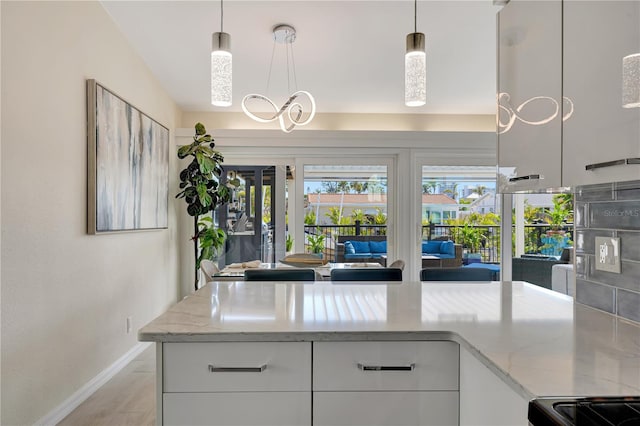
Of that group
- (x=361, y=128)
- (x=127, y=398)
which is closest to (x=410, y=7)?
(x=361, y=128)

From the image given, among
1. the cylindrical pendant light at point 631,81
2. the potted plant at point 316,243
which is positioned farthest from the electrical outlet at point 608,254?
the potted plant at point 316,243

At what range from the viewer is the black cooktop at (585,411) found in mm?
676

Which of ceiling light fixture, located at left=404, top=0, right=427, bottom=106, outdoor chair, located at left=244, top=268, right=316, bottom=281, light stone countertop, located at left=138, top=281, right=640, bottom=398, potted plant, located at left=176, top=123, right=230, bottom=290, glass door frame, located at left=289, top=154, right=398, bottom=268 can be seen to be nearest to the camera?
light stone countertop, located at left=138, top=281, right=640, bottom=398

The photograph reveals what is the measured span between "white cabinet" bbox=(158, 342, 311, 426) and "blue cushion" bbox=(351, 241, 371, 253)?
3.80 metres

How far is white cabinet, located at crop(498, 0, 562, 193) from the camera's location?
1.21m

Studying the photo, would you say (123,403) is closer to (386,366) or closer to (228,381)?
(228,381)

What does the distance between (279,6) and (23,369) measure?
301 cm

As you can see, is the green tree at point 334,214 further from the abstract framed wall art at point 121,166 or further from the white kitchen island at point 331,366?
the white kitchen island at point 331,366

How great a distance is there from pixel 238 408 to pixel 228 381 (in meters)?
0.09

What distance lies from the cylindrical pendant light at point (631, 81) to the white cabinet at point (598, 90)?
0.04 feet

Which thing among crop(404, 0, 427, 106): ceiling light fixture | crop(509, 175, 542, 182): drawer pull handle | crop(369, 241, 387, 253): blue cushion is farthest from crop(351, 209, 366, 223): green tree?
crop(509, 175, 542, 182): drawer pull handle

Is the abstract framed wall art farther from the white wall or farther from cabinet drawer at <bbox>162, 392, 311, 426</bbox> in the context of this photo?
cabinet drawer at <bbox>162, 392, 311, 426</bbox>

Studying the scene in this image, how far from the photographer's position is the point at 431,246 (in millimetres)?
4871

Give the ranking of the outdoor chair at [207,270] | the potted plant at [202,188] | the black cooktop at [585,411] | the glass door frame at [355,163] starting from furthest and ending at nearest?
the glass door frame at [355,163] < the potted plant at [202,188] < the outdoor chair at [207,270] < the black cooktop at [585,411]
